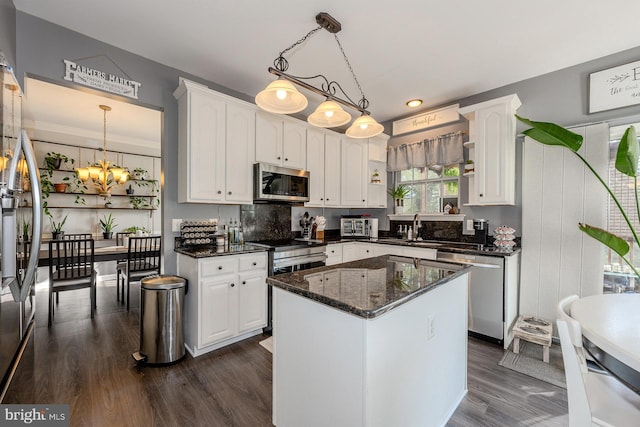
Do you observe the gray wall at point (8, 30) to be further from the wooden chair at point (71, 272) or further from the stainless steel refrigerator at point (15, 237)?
the wooden chair at point (71, 272)

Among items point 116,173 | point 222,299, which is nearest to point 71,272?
point 116,173

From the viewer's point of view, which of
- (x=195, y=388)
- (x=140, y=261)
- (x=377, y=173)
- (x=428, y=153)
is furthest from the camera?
(x=377, y=173)

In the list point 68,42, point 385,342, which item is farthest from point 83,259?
point 385,342

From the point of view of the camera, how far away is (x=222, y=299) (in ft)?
8.32

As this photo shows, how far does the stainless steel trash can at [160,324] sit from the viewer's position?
7.53ft

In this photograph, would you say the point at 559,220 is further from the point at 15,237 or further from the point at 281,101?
the point at 15,237

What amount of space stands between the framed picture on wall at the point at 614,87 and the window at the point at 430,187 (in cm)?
137

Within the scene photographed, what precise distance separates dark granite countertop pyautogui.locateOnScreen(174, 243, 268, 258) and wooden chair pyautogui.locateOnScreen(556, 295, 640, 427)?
2289mm

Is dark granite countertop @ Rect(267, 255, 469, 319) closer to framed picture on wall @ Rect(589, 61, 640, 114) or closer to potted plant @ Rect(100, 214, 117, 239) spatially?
framed picture on wall @ Rect(589, 61, 640, 114)

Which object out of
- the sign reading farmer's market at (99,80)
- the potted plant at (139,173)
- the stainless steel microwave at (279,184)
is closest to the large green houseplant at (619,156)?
the stainless steel microwave at (279,184)

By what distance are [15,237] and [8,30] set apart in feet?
5.28

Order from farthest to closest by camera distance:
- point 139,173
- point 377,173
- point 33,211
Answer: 1. point 139,173
2. point 377,173
3. point 33,211

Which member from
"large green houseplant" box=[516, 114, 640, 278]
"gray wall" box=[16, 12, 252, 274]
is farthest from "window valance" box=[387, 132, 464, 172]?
"gray wall" box=[16, 12, 252, 274]

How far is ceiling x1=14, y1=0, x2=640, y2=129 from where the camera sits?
1987 millimetres
